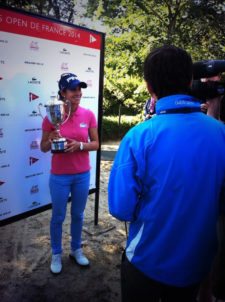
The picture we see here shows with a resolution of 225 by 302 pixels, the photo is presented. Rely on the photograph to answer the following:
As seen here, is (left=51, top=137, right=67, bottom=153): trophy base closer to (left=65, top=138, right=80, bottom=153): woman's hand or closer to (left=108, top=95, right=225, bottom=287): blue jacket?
(left=65, top=138, right=80, bottom=153): woman's hand

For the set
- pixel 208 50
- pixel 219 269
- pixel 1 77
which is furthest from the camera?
pixel 208 50

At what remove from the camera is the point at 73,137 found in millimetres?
2984

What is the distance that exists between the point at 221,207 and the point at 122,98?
1144cm

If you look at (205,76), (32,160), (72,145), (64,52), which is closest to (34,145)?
(32,160)

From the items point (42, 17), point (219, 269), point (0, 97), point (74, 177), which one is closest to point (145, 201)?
point (219, 269)

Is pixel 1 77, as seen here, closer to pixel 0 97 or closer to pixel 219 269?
pixel 0 97

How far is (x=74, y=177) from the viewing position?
3020 mm

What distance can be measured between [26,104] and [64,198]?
1012 millimetres

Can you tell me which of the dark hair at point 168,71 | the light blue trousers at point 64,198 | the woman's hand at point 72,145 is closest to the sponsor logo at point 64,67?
the woman's hand at point 72,145

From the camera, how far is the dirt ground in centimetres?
288

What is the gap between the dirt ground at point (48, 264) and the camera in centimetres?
288

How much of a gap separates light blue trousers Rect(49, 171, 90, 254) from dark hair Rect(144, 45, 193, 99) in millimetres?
1717

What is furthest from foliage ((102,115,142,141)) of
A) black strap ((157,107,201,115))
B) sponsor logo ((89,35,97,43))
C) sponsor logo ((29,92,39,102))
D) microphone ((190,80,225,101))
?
black strap ((157,107,201,115))

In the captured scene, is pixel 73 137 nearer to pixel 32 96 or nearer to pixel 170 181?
pixel 32 96
